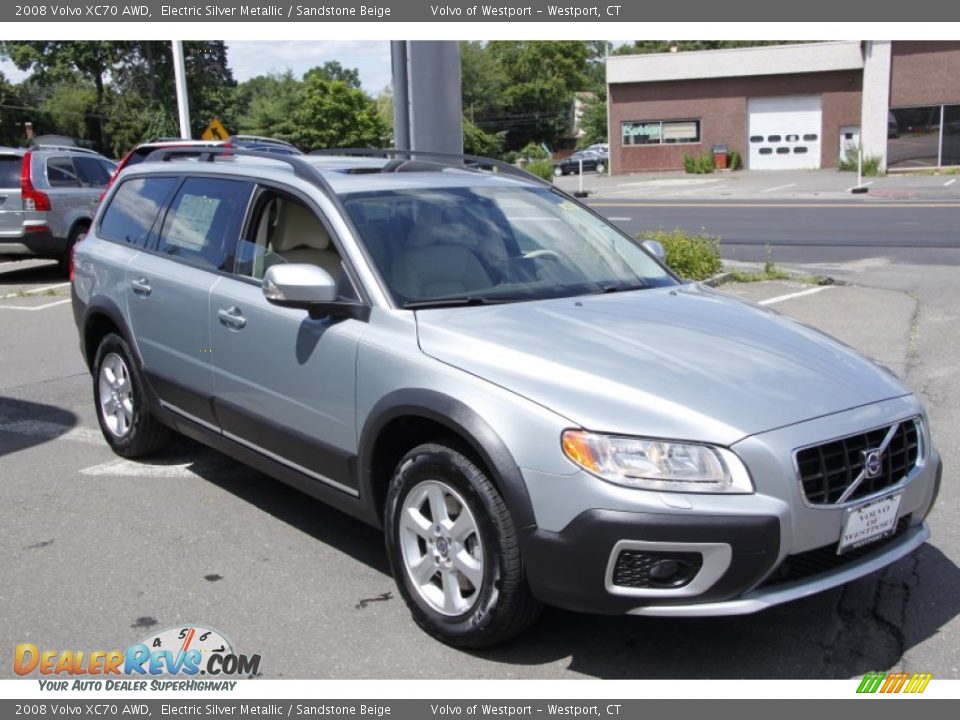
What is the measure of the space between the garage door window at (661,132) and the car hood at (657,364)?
50199 mm

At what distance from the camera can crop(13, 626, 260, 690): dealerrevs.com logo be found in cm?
369

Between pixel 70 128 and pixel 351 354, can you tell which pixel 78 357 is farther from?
pixel 70 128

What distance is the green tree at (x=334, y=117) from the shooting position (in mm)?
55781

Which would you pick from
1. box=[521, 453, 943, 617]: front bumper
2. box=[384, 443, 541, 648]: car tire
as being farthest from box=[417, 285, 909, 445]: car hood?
box=[384, 443, 541, 648]: car tire

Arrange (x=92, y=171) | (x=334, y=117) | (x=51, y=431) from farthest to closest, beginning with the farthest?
1. (x=334, y=117)
2. (x=92, y=171)
3. (x=51, y=431)

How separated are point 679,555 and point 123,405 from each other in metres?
4.01

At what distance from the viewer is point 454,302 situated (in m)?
4.26

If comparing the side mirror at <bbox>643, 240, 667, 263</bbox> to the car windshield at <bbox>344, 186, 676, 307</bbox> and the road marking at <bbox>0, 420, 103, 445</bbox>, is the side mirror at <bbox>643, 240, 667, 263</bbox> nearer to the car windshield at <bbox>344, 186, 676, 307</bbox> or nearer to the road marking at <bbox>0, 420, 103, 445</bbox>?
the car windshield at <bbox>344, 186, 676, 307</bbox>

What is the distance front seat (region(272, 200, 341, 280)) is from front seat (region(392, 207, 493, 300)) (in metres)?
0.37

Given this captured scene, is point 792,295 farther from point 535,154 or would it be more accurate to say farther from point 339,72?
point 339,72

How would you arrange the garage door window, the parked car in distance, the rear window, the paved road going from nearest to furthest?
1. the rear window
2. the paved road
3. the garage door window
4. the parked car in distance

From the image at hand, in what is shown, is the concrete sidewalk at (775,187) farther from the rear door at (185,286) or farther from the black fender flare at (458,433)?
the black fender flare at (458,433)

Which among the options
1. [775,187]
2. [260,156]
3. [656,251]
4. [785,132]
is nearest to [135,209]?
[260,156]

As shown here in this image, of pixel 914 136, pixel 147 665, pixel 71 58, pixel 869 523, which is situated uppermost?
pixel 71 58
